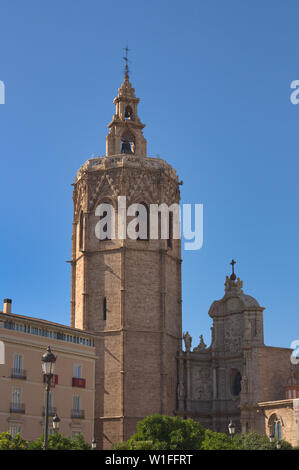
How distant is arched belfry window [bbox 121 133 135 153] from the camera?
7344 centimetres

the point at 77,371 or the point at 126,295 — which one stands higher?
the point at 126,295

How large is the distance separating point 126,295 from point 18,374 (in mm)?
18207

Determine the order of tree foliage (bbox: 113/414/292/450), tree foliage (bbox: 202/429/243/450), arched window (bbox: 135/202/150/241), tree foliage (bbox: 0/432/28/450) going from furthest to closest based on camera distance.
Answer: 1. arched window (bbox: 135/202/150/241)
2. tree foliage (bbox: 113/414/292/450)
3. tree foliage (bbox: 202/429/243/450)
4. tree foliage (bbox: 0/432/28/450)

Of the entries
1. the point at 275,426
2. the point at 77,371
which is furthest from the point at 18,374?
the point at 275,426

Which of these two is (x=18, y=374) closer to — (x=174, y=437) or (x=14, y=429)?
(x=14, y=429)

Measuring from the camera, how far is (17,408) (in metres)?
47.0

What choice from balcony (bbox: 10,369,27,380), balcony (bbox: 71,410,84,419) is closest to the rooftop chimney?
balcony (bbox: 10,369,27,380)

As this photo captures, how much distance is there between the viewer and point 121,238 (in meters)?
65.5

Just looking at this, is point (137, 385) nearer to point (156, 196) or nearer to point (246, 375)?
point (246, 375)

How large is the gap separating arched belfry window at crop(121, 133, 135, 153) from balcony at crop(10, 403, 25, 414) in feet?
108

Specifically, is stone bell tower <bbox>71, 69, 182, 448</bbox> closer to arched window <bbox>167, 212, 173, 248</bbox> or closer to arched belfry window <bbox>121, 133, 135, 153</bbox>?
arched window <bbox>167, 212, 173, 248</bbox>

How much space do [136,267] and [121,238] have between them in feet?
9.27
